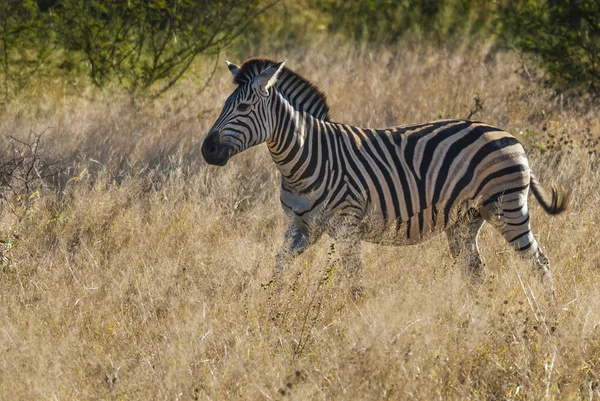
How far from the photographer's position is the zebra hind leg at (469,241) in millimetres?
5715

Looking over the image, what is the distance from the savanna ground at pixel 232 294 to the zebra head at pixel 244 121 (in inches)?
28.4

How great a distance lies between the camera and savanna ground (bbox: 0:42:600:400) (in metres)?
4.16

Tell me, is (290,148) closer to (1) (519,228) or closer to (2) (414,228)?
(2) (414,228)

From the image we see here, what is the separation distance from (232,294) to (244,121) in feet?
3.46

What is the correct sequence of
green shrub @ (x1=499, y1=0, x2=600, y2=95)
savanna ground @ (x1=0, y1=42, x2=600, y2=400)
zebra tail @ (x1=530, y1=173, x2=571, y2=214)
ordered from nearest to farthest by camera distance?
savanna ground @ (x1=0, y1=42, x2=600, y2=400), zebra tail @ (x1=530, y1=173, x2=571, y2=214), green shrub @ (x1=499, y1=0, x2=600, y2=95)

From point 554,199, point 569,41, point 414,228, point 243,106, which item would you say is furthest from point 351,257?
point 569,41

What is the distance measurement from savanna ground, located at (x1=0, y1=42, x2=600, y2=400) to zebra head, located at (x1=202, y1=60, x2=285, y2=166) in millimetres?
720

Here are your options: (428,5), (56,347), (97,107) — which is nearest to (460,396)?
(56,347)

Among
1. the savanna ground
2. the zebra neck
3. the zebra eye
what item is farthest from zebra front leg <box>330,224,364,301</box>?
the zebra eye

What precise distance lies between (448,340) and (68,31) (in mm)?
7184

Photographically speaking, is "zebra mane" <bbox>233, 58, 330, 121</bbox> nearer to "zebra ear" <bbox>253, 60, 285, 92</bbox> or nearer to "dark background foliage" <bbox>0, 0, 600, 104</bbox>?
"zebra ear" <bbox>253, 60, 285, 92</bbox>

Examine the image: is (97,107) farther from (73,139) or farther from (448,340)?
(448,340)

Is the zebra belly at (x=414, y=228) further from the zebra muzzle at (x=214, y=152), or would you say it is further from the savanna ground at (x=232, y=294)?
the zebra muzzle at (x=214, y=152)

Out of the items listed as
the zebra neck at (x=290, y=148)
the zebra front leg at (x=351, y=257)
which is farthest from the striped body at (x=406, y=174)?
the zebra front leg at (x=351, y=257)
